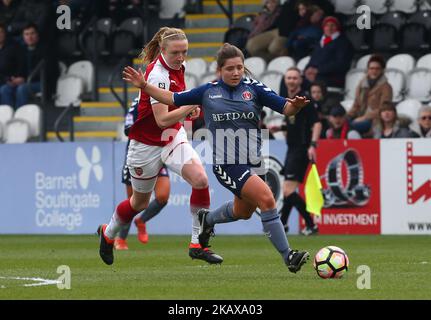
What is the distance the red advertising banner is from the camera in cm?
1881

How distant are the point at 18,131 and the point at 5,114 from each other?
2.02 feet

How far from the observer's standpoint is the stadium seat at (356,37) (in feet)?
71.9

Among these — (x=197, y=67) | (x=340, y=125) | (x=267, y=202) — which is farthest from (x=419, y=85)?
(x=267, y=202)

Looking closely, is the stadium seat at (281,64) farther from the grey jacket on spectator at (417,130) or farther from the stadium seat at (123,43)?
the stadium seat at (123,43)

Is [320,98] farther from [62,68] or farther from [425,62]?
[62,68]

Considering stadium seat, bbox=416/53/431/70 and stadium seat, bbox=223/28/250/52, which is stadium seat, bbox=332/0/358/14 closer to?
stadium seat, bbox=223/28/250/52

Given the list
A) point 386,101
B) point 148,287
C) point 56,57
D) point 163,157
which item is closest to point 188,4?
point 56,57

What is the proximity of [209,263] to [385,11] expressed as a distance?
10.9m

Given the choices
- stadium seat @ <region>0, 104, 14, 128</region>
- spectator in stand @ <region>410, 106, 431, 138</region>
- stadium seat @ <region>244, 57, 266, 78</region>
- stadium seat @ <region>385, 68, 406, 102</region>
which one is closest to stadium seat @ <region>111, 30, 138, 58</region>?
stadium seat @ <region>0, 104, 14, 128</region>

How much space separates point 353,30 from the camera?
2192cm

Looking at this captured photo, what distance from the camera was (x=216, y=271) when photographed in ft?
39.3

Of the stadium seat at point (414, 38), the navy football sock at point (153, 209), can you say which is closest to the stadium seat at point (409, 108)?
the stadium seat at point (414, 38)

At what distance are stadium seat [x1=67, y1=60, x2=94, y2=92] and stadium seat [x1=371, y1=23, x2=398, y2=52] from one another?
5.65 m

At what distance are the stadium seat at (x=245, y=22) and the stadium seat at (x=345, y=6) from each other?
1.62 metres
